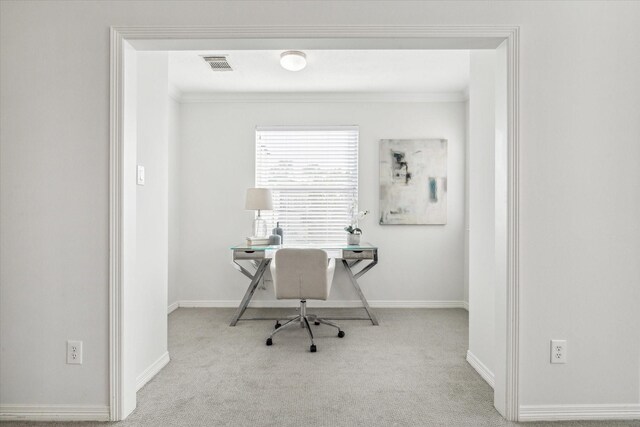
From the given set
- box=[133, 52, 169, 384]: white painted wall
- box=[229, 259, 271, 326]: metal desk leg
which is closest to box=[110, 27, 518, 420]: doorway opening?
box=[133, 52, 169, 384]: white painted wall

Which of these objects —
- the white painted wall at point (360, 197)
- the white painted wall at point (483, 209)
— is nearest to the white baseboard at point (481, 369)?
the white painted wall at point (483, 209)

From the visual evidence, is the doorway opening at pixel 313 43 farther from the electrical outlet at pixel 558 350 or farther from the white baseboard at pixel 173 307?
the white baseboard at pixel 173 307

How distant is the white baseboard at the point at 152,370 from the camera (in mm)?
2408

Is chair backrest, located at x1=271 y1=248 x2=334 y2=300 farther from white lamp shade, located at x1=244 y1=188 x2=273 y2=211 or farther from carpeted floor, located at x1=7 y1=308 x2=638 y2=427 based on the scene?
white lamp shade, located at x1=244 y1=188 x2=273 y2=211

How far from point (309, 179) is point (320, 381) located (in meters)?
2.53

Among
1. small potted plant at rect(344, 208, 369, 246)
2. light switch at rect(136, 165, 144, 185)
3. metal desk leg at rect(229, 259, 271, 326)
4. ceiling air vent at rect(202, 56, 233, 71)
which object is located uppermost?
ceiling air vent at rect(202, 56, 233, 71)

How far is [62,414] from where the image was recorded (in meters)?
2.00

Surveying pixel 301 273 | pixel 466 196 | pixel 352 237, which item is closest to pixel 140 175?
pixel 301 273

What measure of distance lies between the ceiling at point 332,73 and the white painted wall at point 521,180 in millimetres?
1395

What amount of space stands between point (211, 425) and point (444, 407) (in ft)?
4.06

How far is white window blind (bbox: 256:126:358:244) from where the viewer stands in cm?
454

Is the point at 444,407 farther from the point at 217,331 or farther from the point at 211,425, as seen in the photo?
the point at 217,331

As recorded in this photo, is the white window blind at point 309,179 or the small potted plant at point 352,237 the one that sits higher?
the white window blind at point 309,179

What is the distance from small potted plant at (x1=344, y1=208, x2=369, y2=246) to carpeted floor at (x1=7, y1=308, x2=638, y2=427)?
0.87 meters
